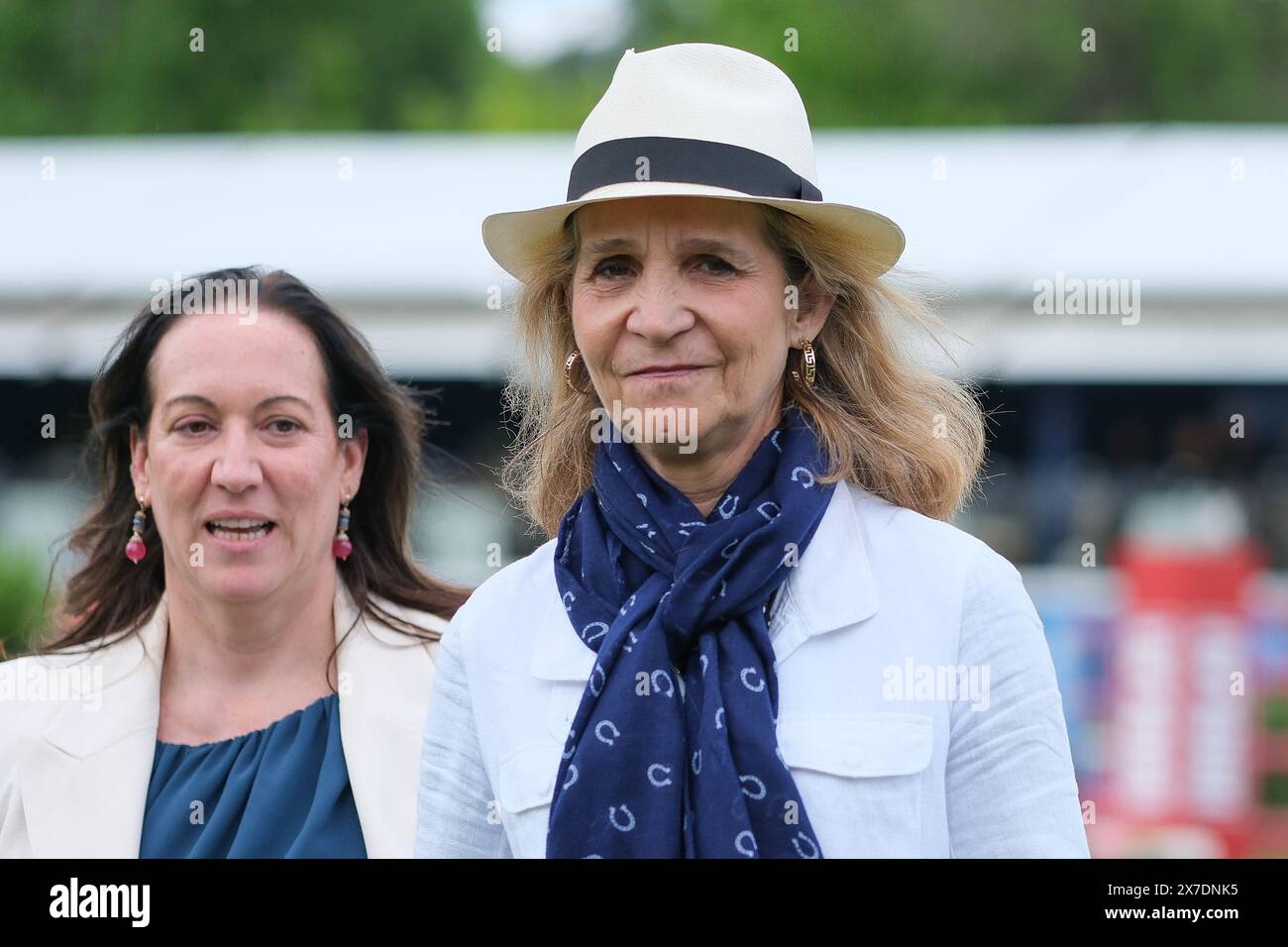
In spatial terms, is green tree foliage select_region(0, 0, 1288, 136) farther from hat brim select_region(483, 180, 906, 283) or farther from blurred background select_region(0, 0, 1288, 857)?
hat brim select_region(483, 180, 906, 283)

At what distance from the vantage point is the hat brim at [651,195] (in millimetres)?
2307

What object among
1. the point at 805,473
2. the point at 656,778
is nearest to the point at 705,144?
the point at 805,473

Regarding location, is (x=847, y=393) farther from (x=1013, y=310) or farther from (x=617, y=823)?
(x=1013, y=310)

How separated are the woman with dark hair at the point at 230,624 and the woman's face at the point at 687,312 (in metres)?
0.80

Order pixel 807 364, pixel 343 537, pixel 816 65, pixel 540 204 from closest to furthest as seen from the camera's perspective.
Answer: pixel 807 364
pixel 343 537
pixel 540 204
pixel 816 65

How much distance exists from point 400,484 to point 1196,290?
7.65 metres

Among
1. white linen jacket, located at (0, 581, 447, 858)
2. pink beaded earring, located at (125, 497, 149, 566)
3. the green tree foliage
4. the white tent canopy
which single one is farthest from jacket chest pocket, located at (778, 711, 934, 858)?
the green tree foliage

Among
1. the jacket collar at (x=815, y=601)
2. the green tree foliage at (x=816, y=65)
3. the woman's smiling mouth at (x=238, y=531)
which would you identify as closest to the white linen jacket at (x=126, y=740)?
the woman's smiling mouth at (x=238, y=531)

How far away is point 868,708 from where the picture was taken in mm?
2242

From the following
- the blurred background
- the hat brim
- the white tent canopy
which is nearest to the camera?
the hat brim

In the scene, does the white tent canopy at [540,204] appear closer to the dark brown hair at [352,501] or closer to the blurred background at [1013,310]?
the blurred background at [1013,310]

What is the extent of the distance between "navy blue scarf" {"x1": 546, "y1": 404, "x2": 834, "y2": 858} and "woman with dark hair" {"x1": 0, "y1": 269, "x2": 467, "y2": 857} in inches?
26.4

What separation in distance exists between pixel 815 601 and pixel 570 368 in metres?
0.60

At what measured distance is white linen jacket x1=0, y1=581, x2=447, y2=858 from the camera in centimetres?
283
